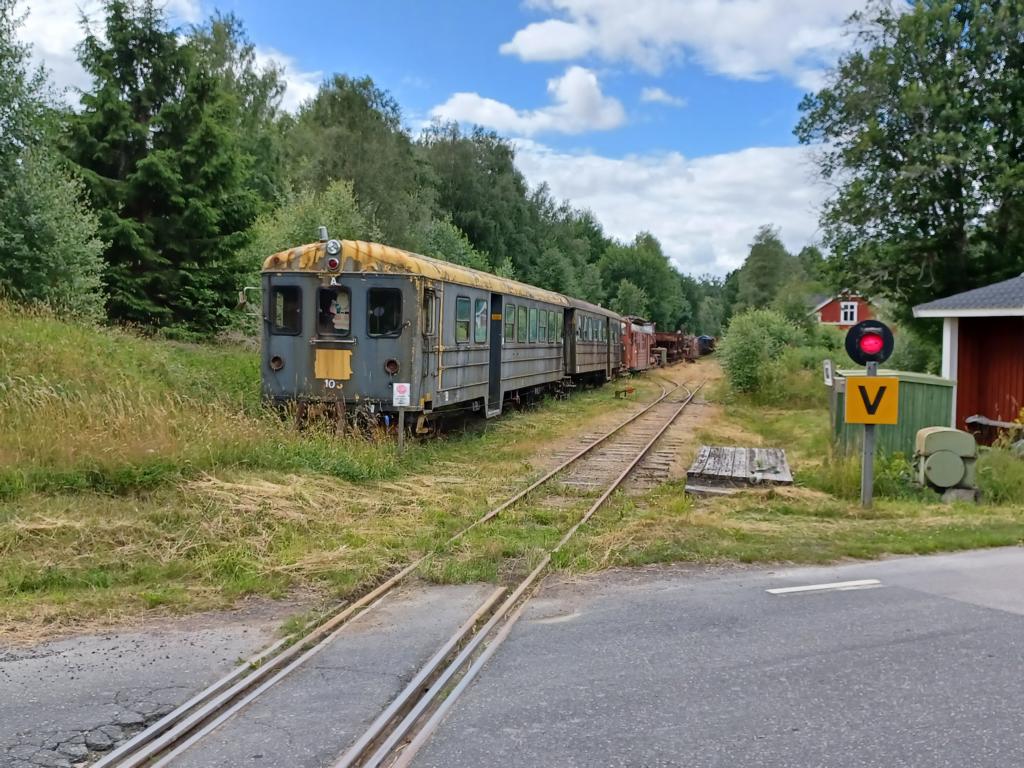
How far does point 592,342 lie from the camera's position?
26.1 metres

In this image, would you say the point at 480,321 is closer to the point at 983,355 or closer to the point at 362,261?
the point at 362,261

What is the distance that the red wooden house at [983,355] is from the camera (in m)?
14.1

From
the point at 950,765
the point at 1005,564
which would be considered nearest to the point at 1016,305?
the point at 1005,564

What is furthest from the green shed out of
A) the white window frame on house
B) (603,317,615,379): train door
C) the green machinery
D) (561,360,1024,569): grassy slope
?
the white window frame on house

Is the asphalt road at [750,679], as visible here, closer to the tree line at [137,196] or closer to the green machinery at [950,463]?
the green machinery at [950,463]

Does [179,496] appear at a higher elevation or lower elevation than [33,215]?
lower

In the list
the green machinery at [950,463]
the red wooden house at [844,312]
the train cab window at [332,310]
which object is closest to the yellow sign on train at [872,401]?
the green machinery at [950,463]

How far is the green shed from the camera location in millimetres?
11516

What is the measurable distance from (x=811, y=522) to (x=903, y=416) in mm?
3868

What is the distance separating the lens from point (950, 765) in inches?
140

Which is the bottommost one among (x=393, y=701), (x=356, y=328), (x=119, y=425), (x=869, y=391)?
(x=393, y=701)

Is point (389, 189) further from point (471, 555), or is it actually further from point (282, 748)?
point (282, 748)

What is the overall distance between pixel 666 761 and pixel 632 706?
1.82ft

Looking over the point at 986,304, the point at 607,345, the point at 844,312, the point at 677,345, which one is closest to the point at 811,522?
the point at 986,304
